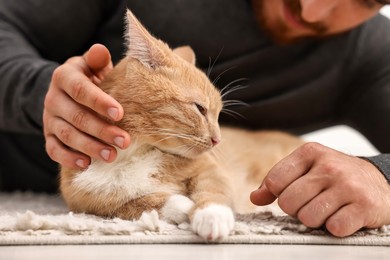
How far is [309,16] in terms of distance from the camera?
1.54 metres

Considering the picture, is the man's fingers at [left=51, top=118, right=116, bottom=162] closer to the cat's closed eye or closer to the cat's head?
the cat's head

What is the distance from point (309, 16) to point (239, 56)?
36 cm

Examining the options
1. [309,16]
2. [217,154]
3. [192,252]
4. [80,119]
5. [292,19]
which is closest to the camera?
[192,252]

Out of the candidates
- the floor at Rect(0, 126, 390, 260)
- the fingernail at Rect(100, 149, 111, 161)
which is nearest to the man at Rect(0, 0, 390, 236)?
the fingernail at Rect(100, 149, 111, 161)

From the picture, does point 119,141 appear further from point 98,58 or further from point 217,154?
point 217,154

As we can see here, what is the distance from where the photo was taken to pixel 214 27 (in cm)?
178

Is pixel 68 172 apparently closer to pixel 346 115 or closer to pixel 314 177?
pixel 314 177

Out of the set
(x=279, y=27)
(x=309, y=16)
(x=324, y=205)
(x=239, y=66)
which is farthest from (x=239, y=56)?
(x=324, y=205)

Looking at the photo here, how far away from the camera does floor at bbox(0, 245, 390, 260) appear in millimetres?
913

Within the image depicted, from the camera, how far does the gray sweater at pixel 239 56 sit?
65.5 inches

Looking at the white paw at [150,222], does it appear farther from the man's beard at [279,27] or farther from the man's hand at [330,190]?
the man's beard at [279,27]

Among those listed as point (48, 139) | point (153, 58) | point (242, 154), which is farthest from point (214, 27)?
point (48, 139)

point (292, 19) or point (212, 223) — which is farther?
point (292, 19)

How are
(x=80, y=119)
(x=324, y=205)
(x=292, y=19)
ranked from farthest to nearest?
(x=292, y=19) → (x=80, y=119) → (x=324, y=205)
